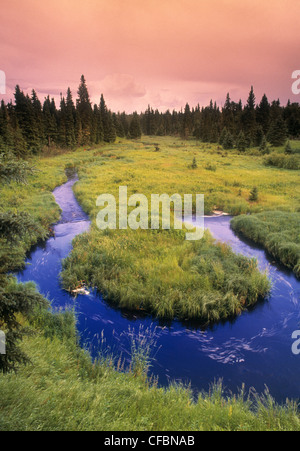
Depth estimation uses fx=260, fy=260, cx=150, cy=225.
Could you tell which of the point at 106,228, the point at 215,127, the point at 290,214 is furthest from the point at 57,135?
the point at 290,214

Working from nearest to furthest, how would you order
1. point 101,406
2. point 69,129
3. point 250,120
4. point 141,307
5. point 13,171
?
point 13,171 < point 101,406 < point 141,307 < point 69,129 < point 250,120

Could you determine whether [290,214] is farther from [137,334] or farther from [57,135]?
[57,135]

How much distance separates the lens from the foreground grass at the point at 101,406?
4.49 meters

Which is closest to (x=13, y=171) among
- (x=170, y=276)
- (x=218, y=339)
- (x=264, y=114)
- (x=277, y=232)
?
(x=218, y=339)

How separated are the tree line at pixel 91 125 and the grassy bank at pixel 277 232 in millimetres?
39438

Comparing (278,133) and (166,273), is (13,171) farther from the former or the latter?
(278,133)

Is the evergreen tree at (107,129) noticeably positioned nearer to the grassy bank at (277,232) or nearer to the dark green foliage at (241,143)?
the dark green foliage at (241,143)

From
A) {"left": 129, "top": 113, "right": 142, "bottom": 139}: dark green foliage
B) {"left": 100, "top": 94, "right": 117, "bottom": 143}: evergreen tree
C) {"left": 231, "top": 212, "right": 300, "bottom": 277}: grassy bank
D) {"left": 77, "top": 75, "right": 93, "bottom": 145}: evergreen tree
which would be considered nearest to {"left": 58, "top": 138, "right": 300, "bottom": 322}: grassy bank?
{"left": 231, "top": 212, "right": 300, "bottom": 277}: grassy bank

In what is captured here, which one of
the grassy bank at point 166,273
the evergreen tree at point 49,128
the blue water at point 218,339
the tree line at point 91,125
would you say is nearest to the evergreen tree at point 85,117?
the tree line at point 91,125

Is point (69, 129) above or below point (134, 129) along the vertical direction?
below

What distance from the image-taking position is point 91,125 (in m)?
78.5

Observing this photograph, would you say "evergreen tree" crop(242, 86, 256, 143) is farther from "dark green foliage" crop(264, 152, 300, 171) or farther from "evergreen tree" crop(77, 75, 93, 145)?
"evergreen tree" crop(77, 75, 93, 145)

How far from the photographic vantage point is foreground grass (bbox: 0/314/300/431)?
449 centimetres

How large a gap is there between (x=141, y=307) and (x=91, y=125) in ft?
254
